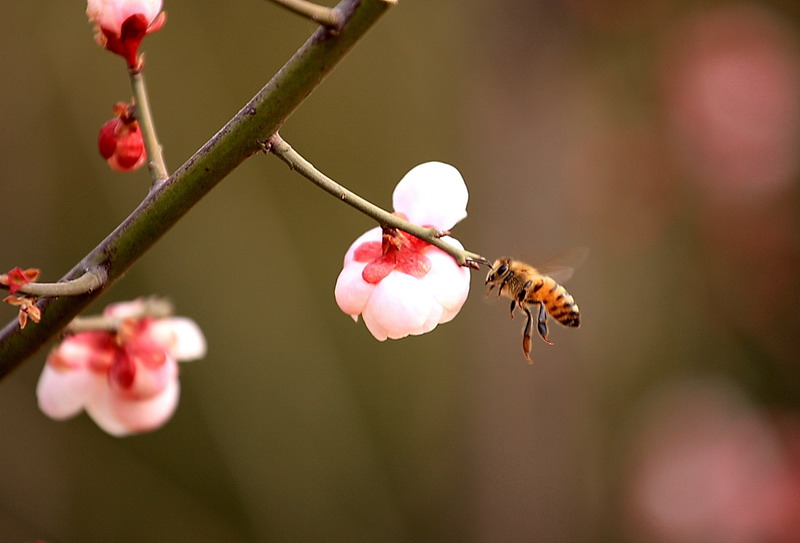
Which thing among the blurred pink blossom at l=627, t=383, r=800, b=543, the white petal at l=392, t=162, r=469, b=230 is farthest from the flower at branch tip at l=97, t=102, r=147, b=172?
the blurred pink blossom at l=627, t=383, r=800, b=543

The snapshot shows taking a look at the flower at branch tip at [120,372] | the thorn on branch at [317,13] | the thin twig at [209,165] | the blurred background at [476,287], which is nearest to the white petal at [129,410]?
the flower at branch tip at [120,372]

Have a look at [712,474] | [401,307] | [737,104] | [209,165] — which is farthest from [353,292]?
[737,104]

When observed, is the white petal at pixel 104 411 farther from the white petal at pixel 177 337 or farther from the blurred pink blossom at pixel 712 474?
the blurred pink blossom at pixel 712 474

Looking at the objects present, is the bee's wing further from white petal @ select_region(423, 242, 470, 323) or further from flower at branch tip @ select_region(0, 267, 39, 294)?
flower at branch tip @ select_region(0, 267, 39, 294)

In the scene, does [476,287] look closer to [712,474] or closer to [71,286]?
[712,474]

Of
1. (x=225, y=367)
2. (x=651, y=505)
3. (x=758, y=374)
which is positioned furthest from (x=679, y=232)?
(x=225, y=367)

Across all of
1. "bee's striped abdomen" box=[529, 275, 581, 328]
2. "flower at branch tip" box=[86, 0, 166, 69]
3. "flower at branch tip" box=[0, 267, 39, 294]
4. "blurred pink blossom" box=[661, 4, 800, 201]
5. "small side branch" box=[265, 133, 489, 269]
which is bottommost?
"flower at branch tip" box=[0, 267, 39, 294]
